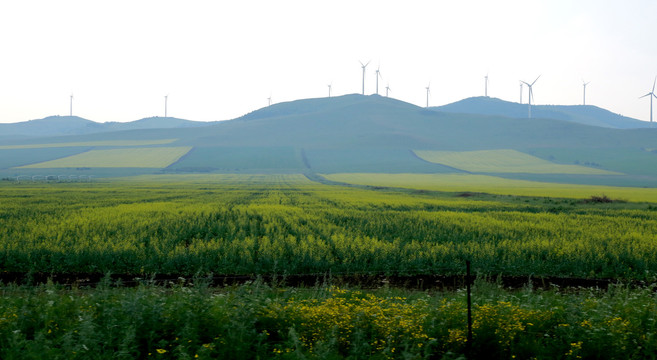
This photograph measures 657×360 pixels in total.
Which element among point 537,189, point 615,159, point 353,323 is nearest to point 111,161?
point 537,189

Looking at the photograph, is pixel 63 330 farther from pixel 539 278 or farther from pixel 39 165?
pixel 39 165

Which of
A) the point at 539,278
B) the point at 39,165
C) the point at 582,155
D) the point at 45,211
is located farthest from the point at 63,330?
the point at 582,155

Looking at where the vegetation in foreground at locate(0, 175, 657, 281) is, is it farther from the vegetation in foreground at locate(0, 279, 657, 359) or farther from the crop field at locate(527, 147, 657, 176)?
the crop field at locate(527, 147, 657, 176)

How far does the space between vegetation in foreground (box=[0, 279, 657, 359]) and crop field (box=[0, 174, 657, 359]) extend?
0.04 metres

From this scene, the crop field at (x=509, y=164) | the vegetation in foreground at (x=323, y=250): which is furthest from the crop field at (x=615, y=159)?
the vegetation in foreground at (x=323, y=250)

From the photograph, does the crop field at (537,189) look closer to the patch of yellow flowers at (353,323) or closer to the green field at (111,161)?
the patch of yellow flowers at (353,323)

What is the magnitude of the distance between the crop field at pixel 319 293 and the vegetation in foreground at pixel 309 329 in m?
0.04

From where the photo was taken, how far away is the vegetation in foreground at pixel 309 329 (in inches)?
334

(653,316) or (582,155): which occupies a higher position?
(582,155)

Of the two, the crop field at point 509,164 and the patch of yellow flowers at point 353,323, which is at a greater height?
the crop field at point 509,164

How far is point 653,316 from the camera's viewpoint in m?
10.3

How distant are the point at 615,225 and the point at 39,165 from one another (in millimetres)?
189733

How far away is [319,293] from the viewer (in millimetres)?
12164

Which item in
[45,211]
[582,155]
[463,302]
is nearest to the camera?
[463,302]
